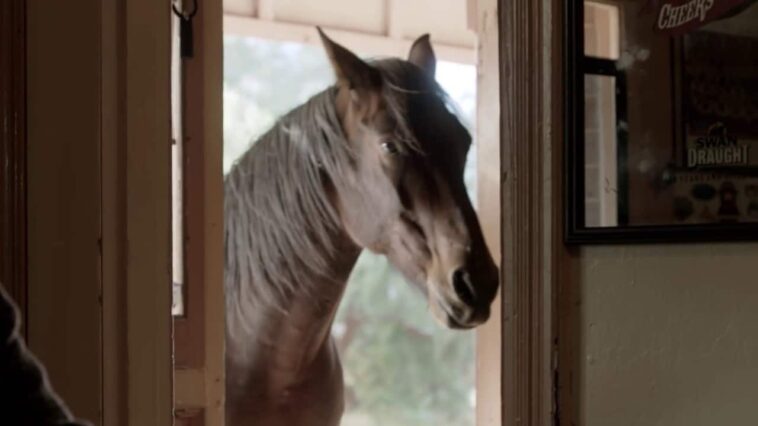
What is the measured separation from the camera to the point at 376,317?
1.90 m

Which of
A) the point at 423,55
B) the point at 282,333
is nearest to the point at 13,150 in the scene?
the point at 282,333

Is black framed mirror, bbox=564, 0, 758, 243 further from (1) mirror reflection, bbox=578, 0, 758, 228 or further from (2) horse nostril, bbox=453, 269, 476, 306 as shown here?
(2) horse nostril, bbox=453, 269, 476, 306

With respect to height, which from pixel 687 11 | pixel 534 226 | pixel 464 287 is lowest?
pixel 464 287

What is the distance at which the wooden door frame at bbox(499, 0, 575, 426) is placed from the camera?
918 millimetres

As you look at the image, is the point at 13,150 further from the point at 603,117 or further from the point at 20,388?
the point at 603,117

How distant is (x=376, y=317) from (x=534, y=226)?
102 centimetres

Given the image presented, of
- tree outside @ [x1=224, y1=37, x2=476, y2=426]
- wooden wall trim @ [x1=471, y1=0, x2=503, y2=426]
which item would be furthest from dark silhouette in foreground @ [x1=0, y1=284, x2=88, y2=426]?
tree outside @ [x1=224, y1=37, x2=476, y2=426]

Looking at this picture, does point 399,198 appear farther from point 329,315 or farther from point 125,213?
point 125,213

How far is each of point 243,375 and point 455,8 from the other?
0.96 meters

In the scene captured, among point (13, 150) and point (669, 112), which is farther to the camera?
point (669, 112)

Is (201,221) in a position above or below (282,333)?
above

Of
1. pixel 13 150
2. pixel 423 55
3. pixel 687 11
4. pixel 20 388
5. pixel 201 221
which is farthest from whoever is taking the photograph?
pixel 423 55

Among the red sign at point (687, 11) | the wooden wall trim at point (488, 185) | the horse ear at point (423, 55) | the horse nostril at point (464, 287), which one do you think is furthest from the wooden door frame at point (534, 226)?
the horse ear at point (423, 55)

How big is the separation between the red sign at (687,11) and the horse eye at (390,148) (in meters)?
0.56
